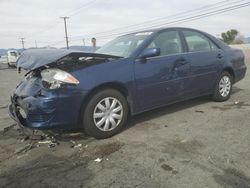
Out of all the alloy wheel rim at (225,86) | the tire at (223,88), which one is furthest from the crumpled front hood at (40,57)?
the alloy wheel rim at (225,86)

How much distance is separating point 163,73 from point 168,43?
65 centimetres

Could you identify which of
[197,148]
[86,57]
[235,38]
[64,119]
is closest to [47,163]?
[64,119]

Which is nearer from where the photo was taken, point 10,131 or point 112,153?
point 112,153

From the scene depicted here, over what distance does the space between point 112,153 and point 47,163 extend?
78 cm

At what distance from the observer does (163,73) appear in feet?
15.5

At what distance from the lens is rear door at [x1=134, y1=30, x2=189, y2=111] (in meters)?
4.50

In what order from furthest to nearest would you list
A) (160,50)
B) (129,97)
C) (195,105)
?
(195,105), (160,50), (129,97)

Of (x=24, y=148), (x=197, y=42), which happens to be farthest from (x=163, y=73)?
(x=24, y=148)

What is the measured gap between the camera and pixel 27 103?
3945 millimetres

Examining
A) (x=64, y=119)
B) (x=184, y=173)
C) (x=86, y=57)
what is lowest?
(x=184, y=173)

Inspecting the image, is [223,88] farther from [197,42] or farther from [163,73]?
[163,73]

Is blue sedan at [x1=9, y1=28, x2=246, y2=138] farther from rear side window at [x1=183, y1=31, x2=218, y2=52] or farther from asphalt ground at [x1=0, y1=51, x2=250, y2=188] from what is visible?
asphalt ground at [x1=0, y1=51, x2=250, y2=188]

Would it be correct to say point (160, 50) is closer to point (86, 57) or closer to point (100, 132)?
point (86, 57)

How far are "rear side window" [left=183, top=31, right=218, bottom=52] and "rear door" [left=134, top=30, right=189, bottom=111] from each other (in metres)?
0.24
